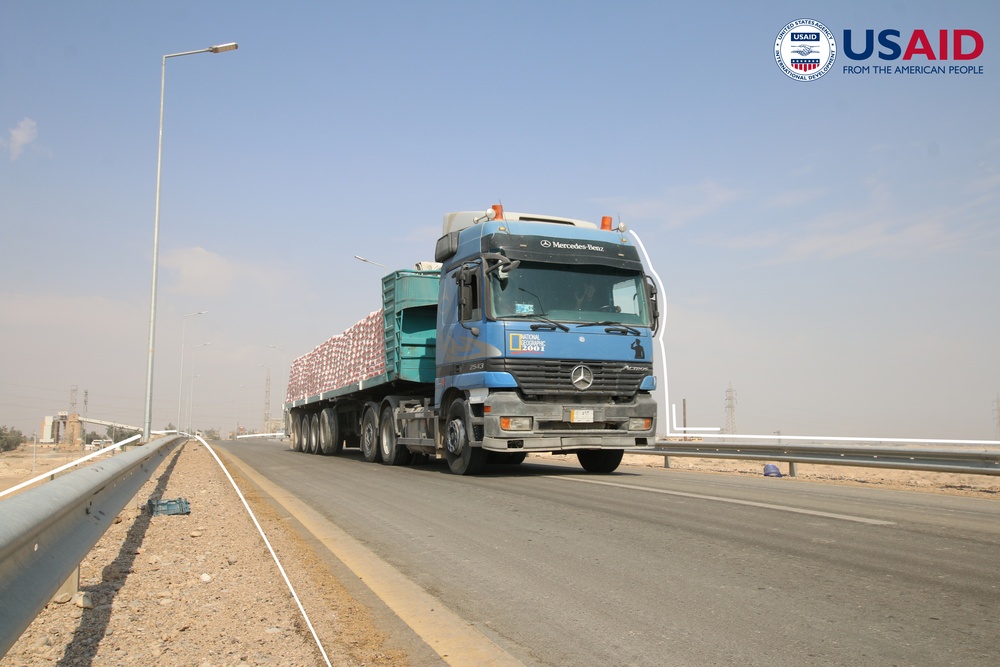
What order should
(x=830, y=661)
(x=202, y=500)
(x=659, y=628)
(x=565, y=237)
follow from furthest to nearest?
(x=565, y=237) → (x=202, y=500) → (x=659, y=628) → (x=830, y=661)

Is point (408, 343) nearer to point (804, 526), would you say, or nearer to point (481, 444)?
point (481, 444)

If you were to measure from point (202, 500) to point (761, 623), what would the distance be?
809 centimetres

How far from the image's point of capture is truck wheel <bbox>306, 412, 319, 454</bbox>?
80.9 ft

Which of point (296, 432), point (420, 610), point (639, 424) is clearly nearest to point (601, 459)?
point (639, 424)

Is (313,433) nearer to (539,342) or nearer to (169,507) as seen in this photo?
(539,342)

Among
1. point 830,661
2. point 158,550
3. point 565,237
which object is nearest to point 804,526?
point 830,661

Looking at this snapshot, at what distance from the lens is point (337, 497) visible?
10.2m

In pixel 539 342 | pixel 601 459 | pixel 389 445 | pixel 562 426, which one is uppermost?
pixel 539 342

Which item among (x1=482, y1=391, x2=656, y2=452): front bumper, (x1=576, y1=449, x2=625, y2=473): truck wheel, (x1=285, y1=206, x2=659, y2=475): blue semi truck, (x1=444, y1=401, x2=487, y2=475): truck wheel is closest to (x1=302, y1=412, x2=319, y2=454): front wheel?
(x1=285, y1=206, x2=659, y2=475): blue semi truck

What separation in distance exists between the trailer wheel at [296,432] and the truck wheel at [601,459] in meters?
16.4

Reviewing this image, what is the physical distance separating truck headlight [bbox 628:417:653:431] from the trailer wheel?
1825cm

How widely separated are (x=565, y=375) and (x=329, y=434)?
13.0m

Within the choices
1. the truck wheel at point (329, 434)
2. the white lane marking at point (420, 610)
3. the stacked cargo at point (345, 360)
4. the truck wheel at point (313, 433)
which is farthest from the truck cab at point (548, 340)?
the truck wheel at point (313, 433)

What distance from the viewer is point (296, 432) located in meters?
29.0
